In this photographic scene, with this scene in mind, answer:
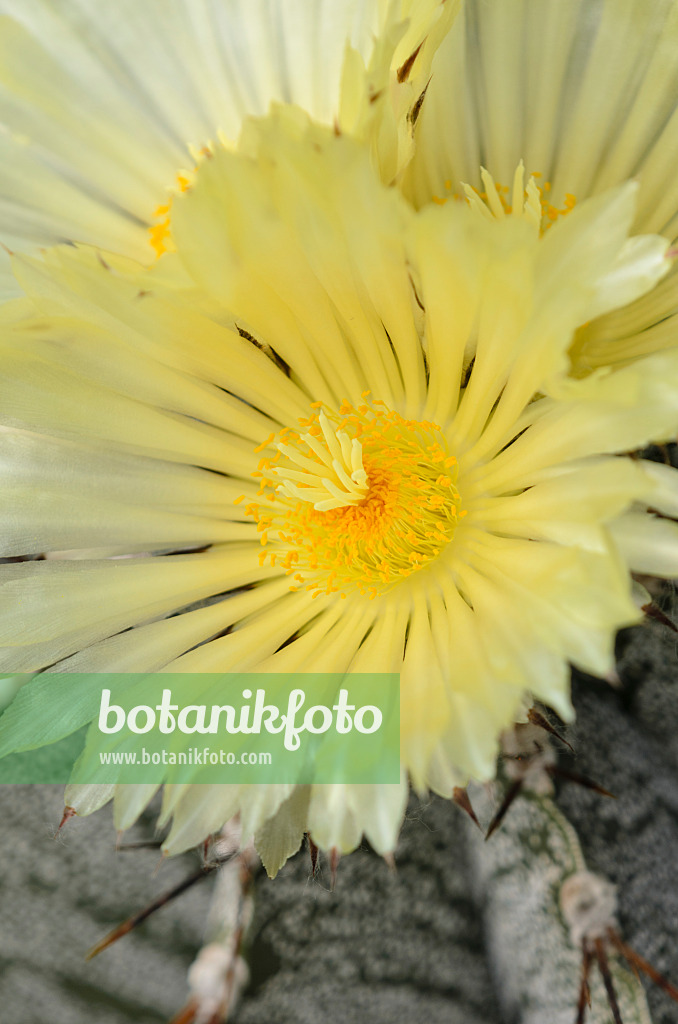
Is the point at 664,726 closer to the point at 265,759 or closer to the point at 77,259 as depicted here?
the point at 265,759

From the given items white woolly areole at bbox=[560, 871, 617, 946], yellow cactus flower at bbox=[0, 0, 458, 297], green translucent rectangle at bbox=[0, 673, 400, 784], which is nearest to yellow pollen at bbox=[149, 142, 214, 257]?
yellow cactus flower at bbox=[0, 0, 458, 297]

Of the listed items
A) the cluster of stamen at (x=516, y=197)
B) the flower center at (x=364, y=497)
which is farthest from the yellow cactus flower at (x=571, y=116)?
the flower center at (x=364, y=497)

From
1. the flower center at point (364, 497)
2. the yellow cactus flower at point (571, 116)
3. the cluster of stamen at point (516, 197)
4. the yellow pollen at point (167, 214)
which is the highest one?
the yellow cactus flower at point (571, 116)

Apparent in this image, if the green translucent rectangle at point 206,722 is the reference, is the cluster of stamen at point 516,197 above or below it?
above

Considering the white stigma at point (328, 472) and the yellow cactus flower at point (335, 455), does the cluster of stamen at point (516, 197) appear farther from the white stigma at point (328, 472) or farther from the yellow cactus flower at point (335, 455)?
the white stigma at point (328, 472)

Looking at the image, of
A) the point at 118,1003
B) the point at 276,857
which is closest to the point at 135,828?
the point at 118,1003

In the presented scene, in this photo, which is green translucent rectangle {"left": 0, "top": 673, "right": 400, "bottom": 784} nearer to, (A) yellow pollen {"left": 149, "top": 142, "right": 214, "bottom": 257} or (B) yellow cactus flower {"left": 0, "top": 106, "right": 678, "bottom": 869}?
(B) yellow cactus flower {"left": 0, "top": 106, "right": 678, "bottom": 869}
